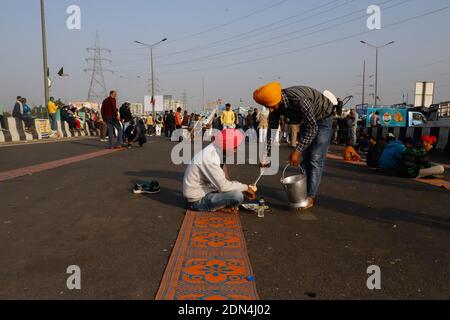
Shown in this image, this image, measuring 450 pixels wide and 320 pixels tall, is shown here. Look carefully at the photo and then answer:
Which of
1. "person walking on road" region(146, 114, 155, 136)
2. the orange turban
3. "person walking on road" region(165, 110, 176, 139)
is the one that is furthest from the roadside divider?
the orange turban

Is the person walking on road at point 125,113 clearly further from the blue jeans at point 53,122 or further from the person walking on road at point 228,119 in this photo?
the blue jeans at point 53,122

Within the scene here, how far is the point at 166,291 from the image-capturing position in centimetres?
264

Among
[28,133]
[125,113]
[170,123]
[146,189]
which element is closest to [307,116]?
[146,189]

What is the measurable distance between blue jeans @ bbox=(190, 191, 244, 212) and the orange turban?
46.1 inches

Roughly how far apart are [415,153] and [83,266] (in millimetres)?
6992

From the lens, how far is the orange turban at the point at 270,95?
4.67m

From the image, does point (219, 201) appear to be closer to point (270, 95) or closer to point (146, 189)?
point (270, 95)

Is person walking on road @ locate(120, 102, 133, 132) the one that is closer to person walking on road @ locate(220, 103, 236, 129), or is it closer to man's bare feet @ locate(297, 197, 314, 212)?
person walking on road @ locate(220, 103, 236, 129)

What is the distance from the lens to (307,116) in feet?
15.6

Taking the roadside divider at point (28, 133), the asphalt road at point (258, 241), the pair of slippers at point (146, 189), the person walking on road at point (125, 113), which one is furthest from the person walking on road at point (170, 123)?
the pair of slippers at point (146, 189)

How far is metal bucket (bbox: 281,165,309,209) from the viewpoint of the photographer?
491 cm

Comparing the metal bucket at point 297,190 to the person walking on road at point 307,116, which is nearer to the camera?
the person walking on road at point 307,116
